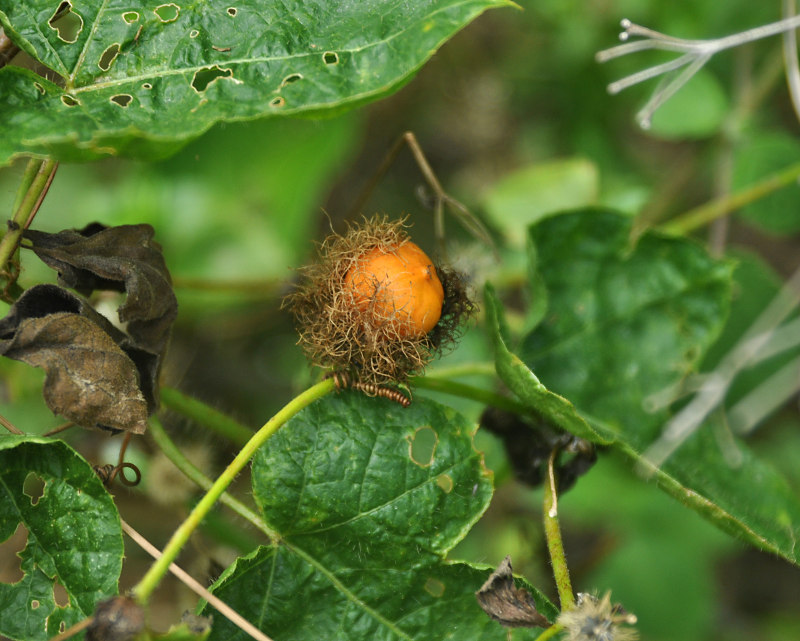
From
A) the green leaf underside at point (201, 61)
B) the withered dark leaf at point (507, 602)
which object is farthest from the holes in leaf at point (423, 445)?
the green leaf underside at point (201, 61)

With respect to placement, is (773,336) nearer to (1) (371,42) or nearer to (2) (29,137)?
(1) (371,42)

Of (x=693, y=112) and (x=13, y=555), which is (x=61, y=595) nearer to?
(x=13, y=555)

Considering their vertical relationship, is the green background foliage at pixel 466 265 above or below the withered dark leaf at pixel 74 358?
below

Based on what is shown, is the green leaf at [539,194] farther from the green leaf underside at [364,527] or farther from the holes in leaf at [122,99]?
the holes in leaf at [122,99]

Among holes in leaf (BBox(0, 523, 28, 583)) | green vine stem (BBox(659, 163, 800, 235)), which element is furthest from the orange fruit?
green vine stem (BBox(659, 163, 800, 235))

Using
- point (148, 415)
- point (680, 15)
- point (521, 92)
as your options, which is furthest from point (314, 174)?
point (148, 415)
